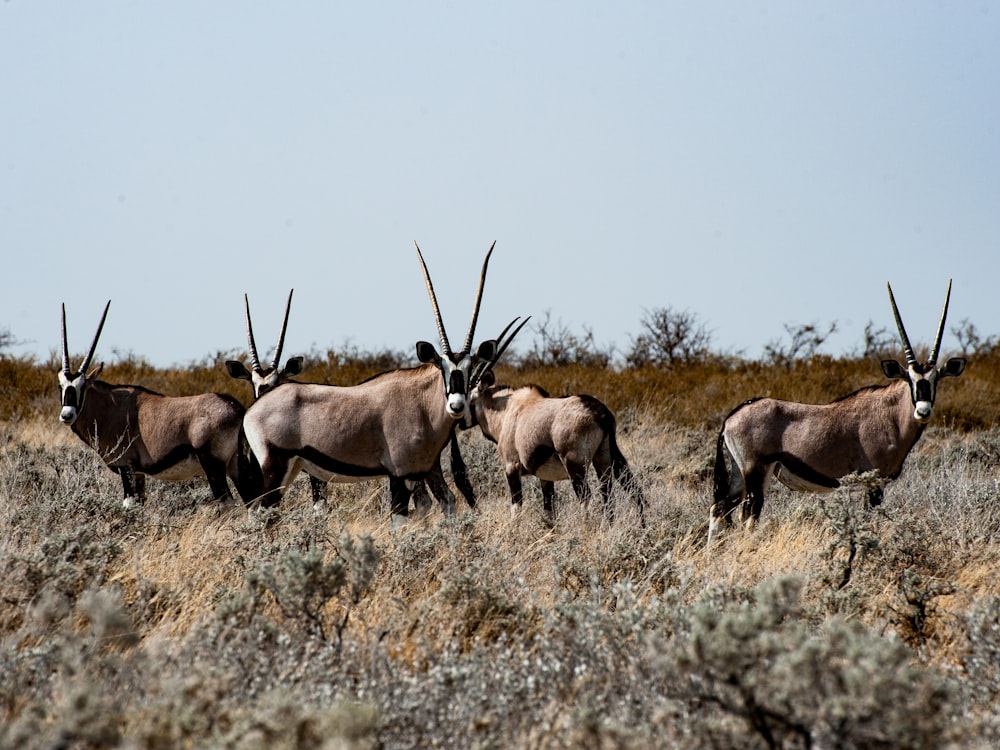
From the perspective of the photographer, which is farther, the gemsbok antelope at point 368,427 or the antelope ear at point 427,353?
the antelope ear at point 427,353

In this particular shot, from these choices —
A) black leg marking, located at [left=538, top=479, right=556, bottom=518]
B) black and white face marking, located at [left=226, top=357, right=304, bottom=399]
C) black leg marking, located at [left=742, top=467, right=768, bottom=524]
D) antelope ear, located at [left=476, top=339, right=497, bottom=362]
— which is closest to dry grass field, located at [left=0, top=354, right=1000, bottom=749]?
black leg marking, located at [left=742, top=467, right=768, bottom=524]

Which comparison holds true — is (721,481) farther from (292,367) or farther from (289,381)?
(292,367)

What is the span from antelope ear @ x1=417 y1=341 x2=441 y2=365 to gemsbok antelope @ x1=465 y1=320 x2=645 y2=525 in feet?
1.40

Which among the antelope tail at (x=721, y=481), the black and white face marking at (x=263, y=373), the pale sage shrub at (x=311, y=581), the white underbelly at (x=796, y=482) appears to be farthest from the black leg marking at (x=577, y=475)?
the pale sage shrub at (x=311, y=581)

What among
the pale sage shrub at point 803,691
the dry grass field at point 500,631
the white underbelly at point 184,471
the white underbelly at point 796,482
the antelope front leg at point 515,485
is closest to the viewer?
the pale sage shrub at point 803,691

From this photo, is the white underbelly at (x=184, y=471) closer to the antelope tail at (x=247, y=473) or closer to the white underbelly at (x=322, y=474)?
the antelope tail at (x=247, y=473)

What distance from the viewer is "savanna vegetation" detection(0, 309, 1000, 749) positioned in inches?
104

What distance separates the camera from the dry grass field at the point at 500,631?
8.69 feet

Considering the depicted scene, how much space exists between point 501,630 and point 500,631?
3 cm

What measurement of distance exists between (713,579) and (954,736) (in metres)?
2.50

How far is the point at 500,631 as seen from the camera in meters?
4.27

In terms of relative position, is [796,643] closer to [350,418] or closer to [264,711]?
[264,711]

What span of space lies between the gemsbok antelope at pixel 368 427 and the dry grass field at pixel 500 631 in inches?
22.3

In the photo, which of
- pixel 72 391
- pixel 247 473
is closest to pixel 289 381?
pixel 247 473
